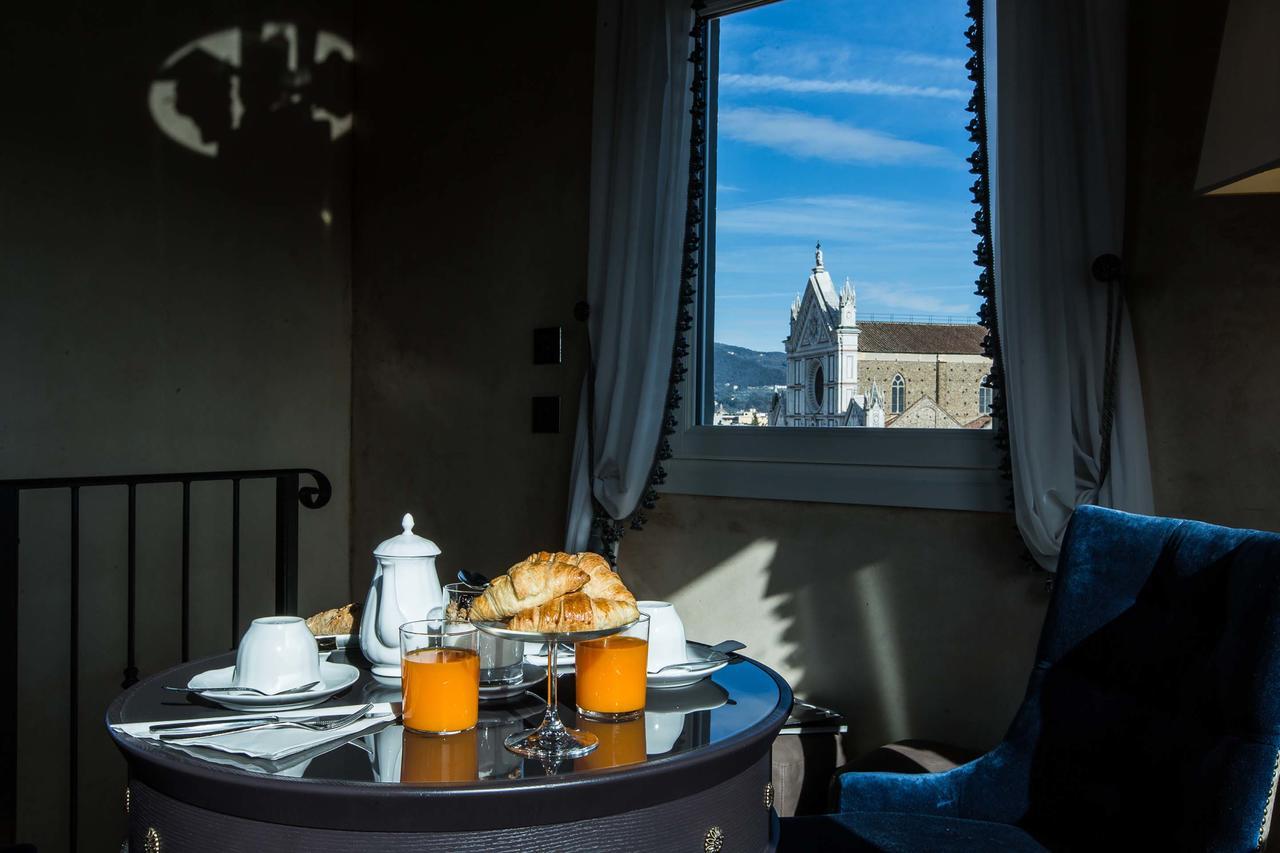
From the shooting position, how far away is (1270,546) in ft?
4.46

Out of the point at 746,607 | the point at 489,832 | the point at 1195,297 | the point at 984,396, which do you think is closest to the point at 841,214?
the point at 984,396

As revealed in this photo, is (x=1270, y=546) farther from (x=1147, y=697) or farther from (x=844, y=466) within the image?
(x=844, y=466)

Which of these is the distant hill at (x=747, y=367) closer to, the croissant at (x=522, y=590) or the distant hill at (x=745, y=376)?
the distant hill at (x=745, y=376)

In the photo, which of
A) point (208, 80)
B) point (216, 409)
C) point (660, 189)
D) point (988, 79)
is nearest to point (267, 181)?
point (208, 80)

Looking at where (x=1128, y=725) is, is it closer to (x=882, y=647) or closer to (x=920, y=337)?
(x=882, y=647)

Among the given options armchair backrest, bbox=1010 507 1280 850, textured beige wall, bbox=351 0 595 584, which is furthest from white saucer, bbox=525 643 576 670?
textured beige wall, bbox=351 0 595 584

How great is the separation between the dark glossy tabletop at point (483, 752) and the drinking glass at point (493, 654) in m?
0.03

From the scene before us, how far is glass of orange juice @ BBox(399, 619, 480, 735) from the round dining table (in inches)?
0.8

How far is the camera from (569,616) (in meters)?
1.15

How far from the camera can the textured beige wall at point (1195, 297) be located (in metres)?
1.93

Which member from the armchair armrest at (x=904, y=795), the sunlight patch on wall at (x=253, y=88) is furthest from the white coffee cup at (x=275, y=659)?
the sunlight patch on wall at (x=253, y=88)

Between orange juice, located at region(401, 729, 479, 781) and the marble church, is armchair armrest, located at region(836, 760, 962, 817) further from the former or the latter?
the marble church

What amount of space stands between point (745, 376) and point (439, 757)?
5.92ft

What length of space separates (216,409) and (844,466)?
6.80 ft
